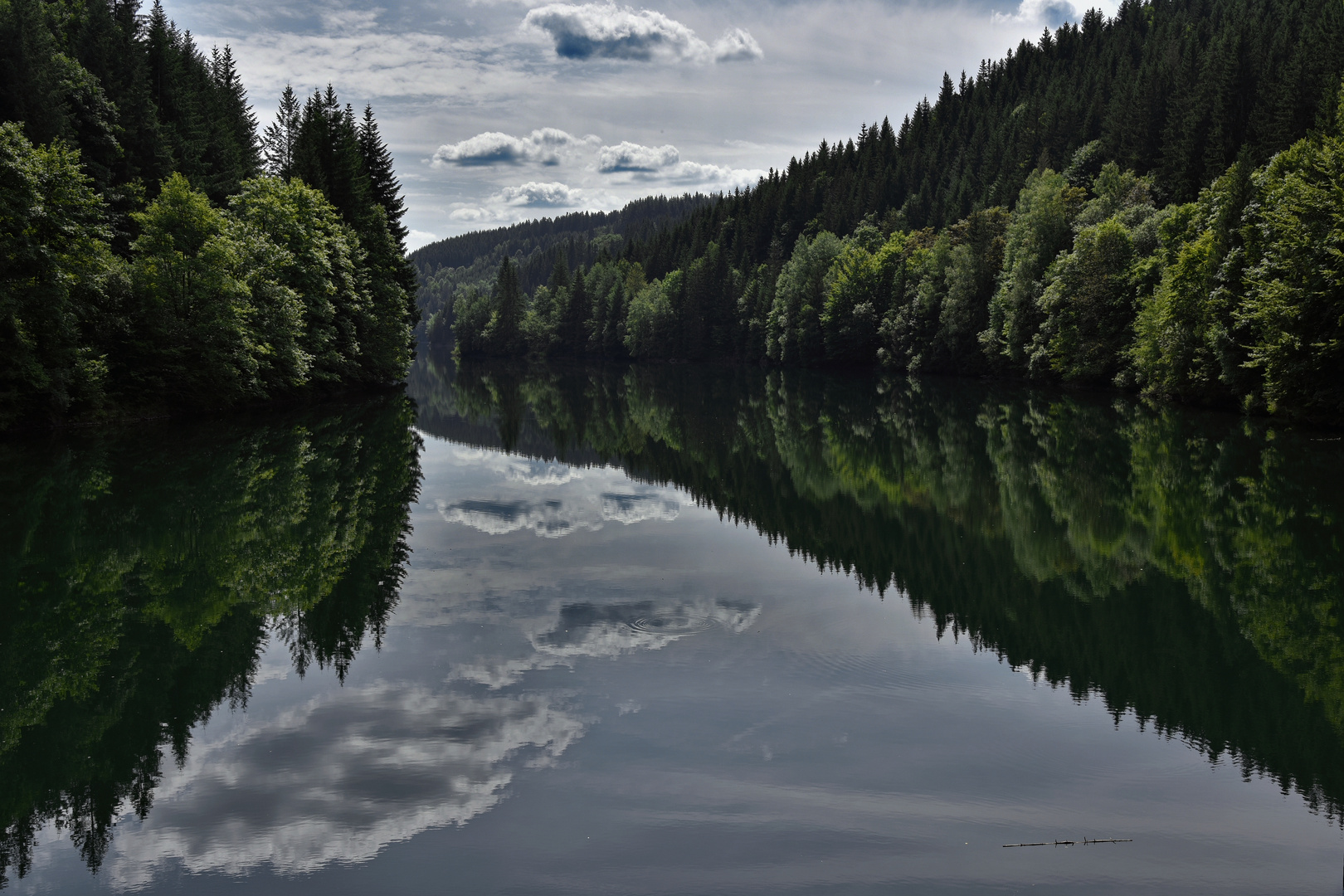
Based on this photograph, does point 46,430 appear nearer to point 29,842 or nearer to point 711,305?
point 29,842

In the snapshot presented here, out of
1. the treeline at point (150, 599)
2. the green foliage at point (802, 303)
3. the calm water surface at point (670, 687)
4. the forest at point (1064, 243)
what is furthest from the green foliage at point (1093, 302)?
the treeline at point (150, 599)

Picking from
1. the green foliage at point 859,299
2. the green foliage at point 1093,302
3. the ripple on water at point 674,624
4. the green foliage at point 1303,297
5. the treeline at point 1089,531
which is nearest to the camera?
the treeline at point 1089,531

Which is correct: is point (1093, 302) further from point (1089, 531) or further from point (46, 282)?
point (46, 282)

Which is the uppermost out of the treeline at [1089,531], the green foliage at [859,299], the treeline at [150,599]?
the green foliage at [859,299]

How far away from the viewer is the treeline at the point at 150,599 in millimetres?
9406

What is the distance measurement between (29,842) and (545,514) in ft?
53.7

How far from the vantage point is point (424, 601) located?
625 inches

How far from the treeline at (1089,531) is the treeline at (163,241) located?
10.4 metres

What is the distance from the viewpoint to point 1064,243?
71.9m

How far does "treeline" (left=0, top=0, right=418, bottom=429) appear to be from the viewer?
1352 inches

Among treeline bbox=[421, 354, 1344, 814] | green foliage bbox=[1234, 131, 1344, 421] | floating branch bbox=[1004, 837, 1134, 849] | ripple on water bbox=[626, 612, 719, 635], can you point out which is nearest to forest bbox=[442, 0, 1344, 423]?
green foliage bbox=[1234, 131, 1344, 421]

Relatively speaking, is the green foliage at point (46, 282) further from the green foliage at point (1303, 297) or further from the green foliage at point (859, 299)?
the green foliage at point (859, 299)

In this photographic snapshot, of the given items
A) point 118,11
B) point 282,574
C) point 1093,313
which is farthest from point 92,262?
point 118,11

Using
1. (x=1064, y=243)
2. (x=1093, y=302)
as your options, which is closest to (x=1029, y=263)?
(x=1064, y=243)
